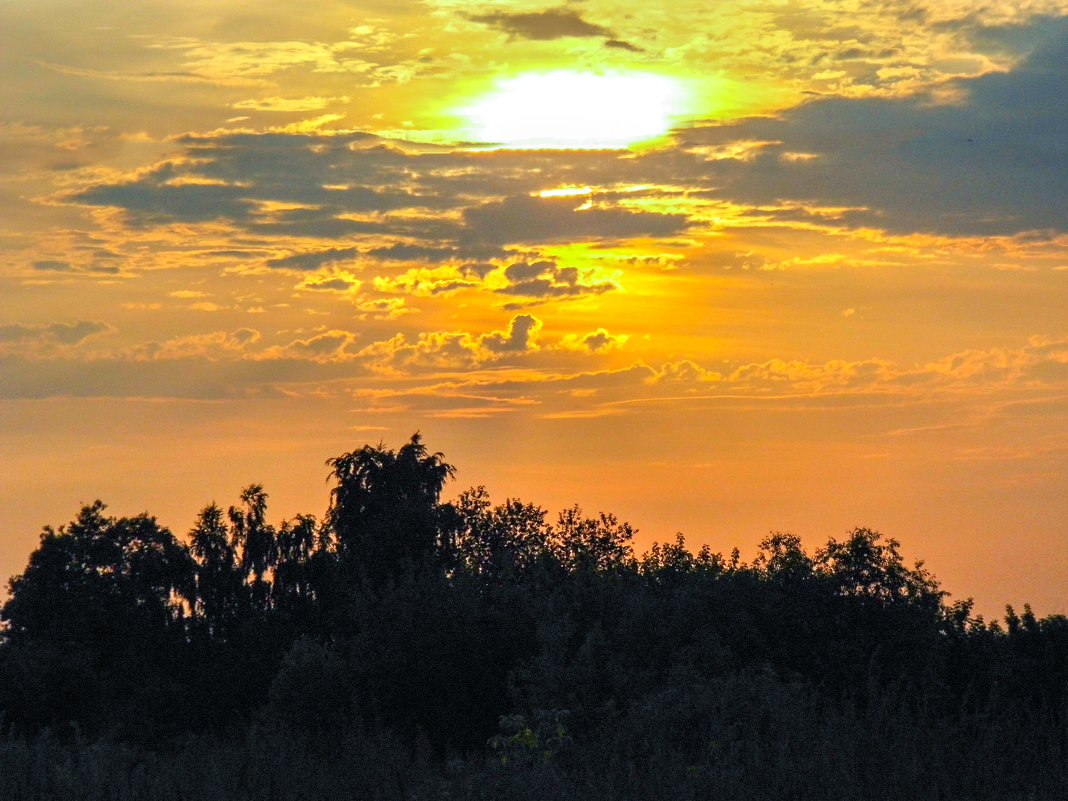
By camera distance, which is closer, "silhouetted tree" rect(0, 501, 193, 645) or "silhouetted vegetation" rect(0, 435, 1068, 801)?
"silhouetted vegetation" rect(0, 435, 1068, 801)

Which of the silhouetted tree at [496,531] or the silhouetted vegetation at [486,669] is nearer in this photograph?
the silhouetted vegetation at [486,669]

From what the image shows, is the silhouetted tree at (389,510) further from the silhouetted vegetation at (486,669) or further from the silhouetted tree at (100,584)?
the silhouetted tree at (100,584)

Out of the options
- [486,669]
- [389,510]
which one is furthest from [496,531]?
[486,669]

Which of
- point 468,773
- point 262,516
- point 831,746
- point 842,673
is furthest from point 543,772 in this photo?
point 262,516

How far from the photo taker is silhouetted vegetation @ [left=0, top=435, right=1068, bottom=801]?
12203mm

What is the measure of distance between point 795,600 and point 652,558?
74.8 ft

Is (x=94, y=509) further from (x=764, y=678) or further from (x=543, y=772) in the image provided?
(x=543, y=772)

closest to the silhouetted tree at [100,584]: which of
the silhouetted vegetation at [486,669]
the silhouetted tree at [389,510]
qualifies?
the silhouetted vegetation at [486,669]

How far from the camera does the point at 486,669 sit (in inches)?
1231

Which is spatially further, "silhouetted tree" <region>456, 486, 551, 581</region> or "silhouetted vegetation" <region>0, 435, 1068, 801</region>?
"silhouetted tree" <region>456, 486, 551, 581</region>

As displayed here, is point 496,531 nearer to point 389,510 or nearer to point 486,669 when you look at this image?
point 389,510

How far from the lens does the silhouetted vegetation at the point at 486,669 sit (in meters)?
12.2

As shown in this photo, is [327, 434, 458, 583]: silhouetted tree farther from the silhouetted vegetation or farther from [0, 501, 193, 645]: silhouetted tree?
[0, 501, 193, 645]: silhouetted tree

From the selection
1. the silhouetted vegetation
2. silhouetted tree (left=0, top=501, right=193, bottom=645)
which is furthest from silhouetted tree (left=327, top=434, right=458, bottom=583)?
silhouetted tree (left=0, top=501, right=193, bottom=645)
